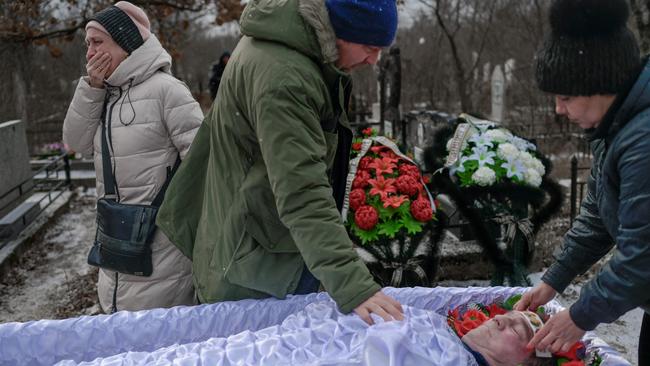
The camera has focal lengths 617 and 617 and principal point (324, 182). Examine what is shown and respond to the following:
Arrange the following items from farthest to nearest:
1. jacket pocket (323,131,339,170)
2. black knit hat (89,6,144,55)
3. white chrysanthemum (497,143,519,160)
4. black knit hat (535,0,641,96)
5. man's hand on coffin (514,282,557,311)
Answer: white chrysanthemum (497,143,519,160), black knit hat (89,6,144,55), man's hand on coffin (514,282,557,311), jacket pocket (323,131,339,170), black knit hat (535,0,641,96)

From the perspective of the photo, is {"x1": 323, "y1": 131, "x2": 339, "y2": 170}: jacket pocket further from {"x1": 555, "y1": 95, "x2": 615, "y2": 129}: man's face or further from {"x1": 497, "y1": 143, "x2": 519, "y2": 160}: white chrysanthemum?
{"x1": 497, "y1": 143, "x2": 519, "y2": 160}: white chrysanthemum

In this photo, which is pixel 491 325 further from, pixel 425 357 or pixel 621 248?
pixel 621 248

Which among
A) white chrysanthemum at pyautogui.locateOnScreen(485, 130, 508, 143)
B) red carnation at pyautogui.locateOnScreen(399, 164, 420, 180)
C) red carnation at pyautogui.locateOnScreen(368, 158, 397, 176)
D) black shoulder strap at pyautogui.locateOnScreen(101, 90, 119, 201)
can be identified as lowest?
red carnation at pyautogui.locateOnScreen(399, 164, 420, 180)

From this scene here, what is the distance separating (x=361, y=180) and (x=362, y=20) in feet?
7.15

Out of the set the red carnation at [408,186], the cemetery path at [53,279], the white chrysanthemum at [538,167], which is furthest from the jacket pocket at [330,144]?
the cemetery path at [53,279]

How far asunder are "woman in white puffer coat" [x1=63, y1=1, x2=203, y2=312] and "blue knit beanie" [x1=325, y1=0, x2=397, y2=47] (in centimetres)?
101

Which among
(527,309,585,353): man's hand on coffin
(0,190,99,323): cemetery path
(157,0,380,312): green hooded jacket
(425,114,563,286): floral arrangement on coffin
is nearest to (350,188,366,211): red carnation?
(425,114,563,286): floral arrangement on coffin

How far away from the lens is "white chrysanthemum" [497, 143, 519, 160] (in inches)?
169

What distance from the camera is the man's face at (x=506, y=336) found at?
2.12 metres

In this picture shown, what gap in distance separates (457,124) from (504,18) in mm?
17280

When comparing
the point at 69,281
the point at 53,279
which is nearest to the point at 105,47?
the point at 69,281

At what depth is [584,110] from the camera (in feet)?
5.64

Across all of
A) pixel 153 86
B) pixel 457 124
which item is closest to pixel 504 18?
pixel 457 124

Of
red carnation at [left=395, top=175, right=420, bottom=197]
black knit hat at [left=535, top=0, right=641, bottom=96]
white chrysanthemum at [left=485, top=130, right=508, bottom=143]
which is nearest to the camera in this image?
black knit hat at [left=535, top=0, right=641, bottom=96]
